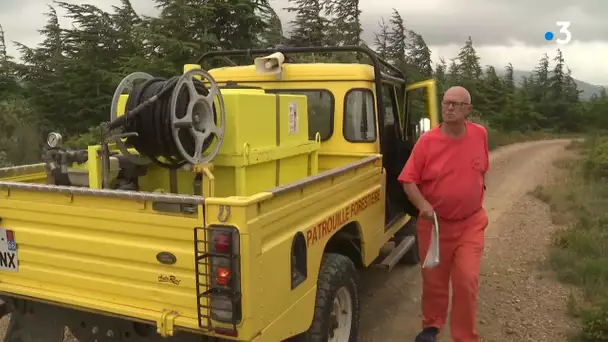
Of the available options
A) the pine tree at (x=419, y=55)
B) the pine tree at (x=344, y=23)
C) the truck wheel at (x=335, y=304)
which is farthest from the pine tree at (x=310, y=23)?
the truck wheel at (x=335, y=304)

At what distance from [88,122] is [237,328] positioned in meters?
13.5

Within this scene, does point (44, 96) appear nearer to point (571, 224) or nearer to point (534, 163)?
Answer: point (571, 224)

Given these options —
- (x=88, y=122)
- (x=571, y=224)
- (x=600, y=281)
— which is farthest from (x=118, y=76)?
(x=600, y=281)

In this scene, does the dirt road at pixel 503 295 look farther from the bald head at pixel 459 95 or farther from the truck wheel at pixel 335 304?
the bald head at pixel 459 95

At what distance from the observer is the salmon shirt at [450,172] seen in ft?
12.4

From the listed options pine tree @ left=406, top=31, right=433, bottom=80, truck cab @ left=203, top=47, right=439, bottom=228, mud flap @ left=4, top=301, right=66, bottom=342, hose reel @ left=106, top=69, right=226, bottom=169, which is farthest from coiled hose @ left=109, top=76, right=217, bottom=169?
pine tree @ left=406, top=31, right=433, bottom=80

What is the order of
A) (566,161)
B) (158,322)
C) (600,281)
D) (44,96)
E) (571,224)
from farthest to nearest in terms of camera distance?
(566,161) < (44,96) < (571,224) < (600,281) < (158,322)

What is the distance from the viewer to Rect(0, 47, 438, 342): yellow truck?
2.46 metres

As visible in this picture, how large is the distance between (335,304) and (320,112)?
183 centimetres

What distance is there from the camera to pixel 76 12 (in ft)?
51.6

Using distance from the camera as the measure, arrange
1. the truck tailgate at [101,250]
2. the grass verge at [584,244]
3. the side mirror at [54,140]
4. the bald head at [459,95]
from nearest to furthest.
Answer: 1. the truck tailgate at [101,250]
2. the side mirror at [54,140]
3. the bald head at [459,95]
4. the grass verge at [584,244]

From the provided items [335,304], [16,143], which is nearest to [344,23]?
[16,143]

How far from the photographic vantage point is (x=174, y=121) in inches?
113

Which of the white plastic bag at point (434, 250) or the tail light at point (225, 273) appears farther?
the white plastic bag at point (434, 250)
